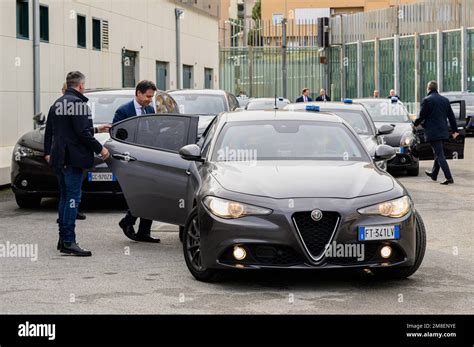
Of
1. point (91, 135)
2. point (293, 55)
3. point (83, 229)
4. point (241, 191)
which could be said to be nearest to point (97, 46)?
point (83, 229)

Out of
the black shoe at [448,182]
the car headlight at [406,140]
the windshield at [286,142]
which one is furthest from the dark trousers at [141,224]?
the car headlight at [406,140]

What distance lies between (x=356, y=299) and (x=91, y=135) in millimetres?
3706

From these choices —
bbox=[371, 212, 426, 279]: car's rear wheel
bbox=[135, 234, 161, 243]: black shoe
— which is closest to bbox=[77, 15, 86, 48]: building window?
bbox=[135, 234, 161, 243]: black shoe

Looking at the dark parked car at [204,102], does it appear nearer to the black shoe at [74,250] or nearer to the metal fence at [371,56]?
the black shoe at [74,250]

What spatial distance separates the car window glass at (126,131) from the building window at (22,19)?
16549 mm

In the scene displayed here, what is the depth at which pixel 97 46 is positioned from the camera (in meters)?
35.7

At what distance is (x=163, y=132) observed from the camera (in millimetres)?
12141

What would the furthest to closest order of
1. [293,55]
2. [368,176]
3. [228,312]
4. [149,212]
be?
[293,55], [149,212], [368,176], [228,312]

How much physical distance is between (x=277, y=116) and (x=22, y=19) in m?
18.7

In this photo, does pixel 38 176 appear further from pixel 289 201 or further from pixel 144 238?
pixel 289 201

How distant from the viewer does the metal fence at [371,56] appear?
4988 cm

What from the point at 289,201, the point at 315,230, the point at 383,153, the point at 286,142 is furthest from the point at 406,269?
the point at 286,142

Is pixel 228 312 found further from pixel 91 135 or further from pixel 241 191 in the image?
pixel 91 135

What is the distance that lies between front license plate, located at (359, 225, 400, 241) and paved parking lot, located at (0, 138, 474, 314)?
1.43 ft
